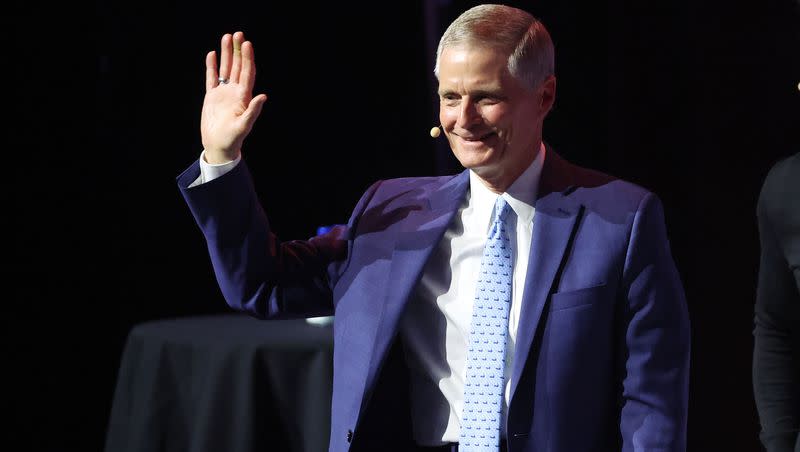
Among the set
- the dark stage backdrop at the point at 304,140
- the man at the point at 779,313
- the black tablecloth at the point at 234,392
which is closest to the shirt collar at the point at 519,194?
the man at the point at 779,313

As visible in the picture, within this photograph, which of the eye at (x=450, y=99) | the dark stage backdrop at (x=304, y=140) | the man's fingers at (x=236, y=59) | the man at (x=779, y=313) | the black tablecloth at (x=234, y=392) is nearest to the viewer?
the man at (x=779, y=313)

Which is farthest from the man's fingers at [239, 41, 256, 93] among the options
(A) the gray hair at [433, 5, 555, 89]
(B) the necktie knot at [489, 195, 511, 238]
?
(B) the necktie knot at [489, 195, 511, 238]

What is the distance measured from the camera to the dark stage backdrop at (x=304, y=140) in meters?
3.18

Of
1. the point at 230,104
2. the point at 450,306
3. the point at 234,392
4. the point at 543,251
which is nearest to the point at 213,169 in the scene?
the point at 230,104

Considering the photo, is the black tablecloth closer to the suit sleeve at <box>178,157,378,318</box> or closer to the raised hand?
the suit sleeve at <box>178,157,378,318</box>

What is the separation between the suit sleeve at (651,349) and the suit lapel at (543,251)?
107mm

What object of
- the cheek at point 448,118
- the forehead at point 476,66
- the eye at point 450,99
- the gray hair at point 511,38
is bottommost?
the cheek at point 448,118

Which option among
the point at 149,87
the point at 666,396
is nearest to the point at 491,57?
the point at 666,396

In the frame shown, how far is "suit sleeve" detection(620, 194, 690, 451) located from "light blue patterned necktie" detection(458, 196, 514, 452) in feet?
0.64

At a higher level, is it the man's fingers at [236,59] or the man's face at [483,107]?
the man's fingers at [236,59]

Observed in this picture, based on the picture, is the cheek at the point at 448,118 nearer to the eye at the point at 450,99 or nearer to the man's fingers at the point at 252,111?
the eye at the point at 450,99

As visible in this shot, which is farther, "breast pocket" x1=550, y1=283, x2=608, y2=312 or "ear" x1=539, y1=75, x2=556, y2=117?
"ear" x1=539, y1=75, x2=556, y2=117

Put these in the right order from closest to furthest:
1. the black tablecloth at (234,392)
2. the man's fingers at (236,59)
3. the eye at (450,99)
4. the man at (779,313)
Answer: the man at (779,313), the eye at (450,99), the man's fingers at (236,59), the black tablecloth at (234,392)

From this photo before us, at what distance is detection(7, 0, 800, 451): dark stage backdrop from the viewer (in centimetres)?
318
